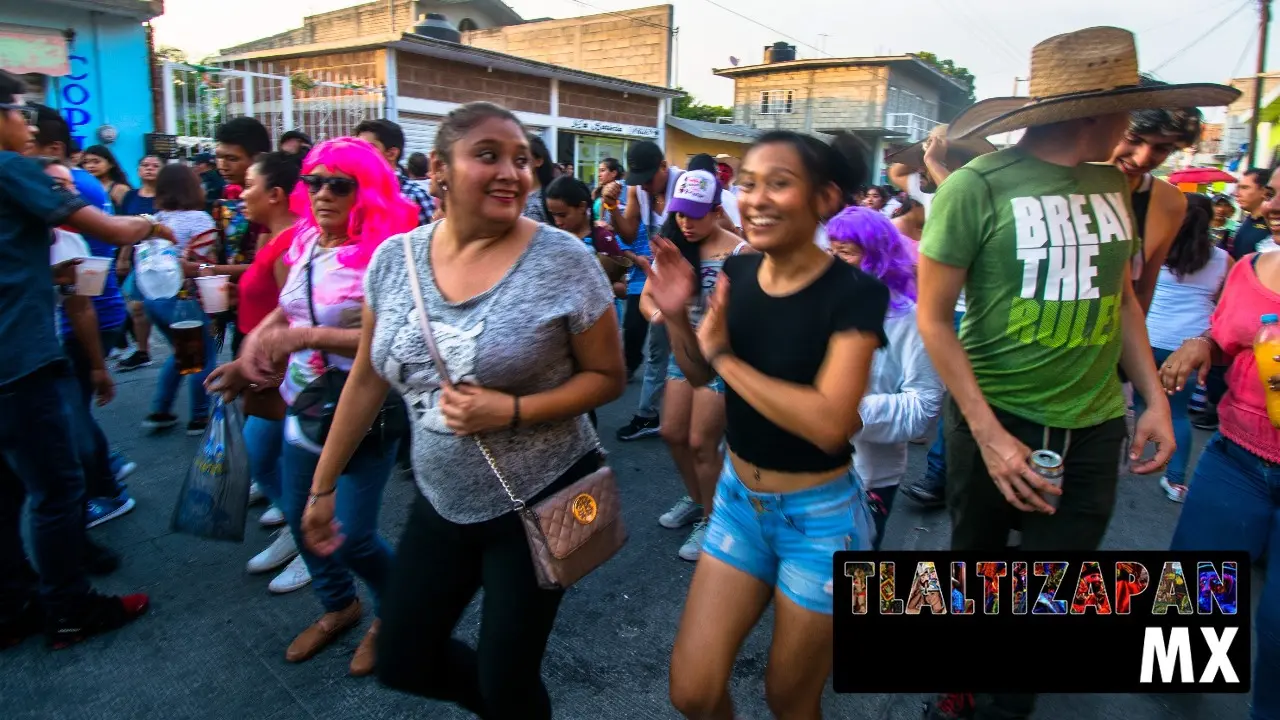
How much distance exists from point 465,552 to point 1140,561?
2019 mm

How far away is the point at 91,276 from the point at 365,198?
5.26 feet

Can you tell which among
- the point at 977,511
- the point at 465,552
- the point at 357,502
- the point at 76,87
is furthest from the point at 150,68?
the point at 977,511

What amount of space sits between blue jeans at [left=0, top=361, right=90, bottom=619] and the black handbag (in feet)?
3.26

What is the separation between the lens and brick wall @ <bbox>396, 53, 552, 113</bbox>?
14742mm

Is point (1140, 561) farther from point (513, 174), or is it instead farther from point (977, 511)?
point (513, 174)

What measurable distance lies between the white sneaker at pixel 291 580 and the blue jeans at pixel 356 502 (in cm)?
68

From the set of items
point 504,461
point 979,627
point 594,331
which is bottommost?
point 979,627

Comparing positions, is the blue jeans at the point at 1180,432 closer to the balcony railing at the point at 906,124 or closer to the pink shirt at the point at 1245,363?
the pink shirt at the point at 1245,363

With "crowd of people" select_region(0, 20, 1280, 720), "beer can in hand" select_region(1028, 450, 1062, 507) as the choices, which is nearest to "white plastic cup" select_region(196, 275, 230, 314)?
"crowd of people" select_region(0, 20, 1280, 720)

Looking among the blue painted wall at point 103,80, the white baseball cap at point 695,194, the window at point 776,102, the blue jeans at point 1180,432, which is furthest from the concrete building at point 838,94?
the white baseball cap at point 695,194

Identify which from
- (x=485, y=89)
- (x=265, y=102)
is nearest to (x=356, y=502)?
(x=265, y=102)

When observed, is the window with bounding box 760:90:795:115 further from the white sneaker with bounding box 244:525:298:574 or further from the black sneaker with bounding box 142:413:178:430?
the white sneaker with bounding box 244:525:298:574

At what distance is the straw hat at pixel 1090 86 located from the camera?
6.88ft

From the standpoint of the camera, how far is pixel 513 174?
78.4 inches
